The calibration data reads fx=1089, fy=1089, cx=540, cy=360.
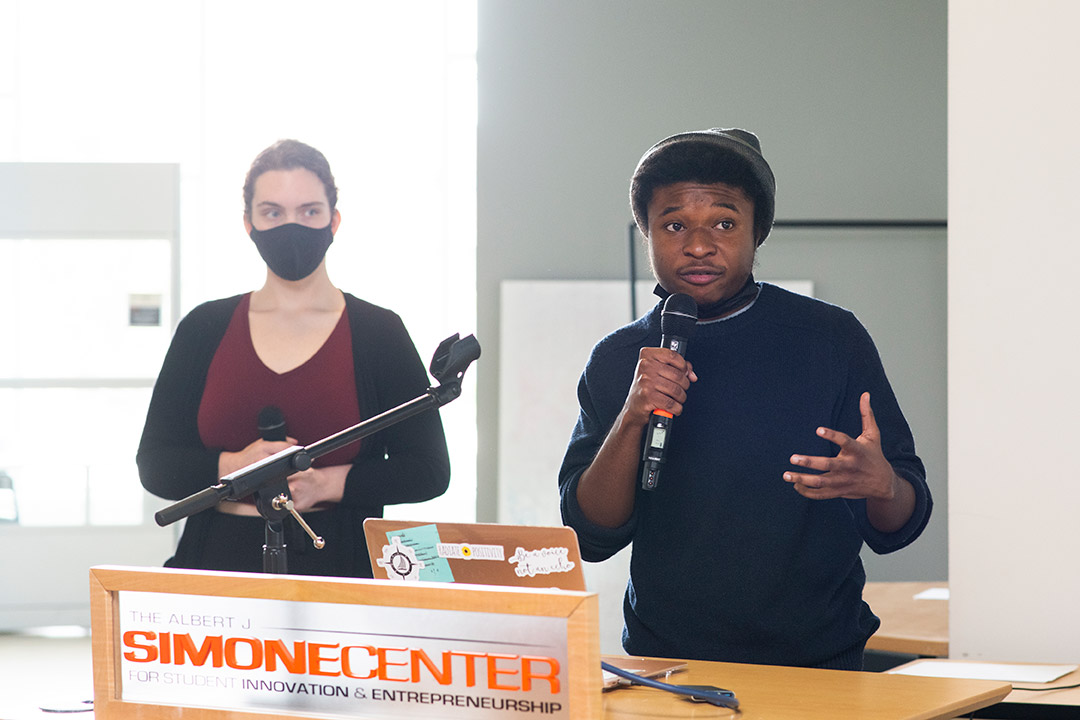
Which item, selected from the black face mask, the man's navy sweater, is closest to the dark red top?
the black face mask

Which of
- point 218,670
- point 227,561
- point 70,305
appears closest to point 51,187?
point 70,305

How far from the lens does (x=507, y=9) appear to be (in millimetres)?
5359

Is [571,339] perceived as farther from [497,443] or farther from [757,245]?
[757,245]

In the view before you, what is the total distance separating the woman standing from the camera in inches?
85.0

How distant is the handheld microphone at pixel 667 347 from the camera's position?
1.56m

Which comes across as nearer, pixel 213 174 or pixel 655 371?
pixel 655 371

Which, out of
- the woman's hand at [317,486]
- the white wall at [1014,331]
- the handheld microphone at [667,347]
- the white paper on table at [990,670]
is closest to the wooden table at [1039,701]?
the white paper on table at [990,670]

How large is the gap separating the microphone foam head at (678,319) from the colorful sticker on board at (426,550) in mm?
492

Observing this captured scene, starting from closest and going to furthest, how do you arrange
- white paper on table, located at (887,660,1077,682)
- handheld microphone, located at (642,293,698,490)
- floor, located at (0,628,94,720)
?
handheld microphone, located at (642,293,698,490), white paper on table, located at (887,660,1077,682), floor, located at (0,628,94,720)

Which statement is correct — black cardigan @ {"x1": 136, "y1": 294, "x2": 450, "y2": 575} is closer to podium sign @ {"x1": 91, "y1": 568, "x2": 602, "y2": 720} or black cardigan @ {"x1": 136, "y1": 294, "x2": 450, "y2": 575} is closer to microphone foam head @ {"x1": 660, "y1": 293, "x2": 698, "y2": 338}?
microphone foam head @ {"x1": 660, "y1": 293, "x2": 698, "y2": 338}

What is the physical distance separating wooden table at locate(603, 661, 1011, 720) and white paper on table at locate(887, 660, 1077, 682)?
1.94 feet

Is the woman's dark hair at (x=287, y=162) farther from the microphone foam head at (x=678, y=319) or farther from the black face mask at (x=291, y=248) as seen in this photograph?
the microphone foam head at (x=678, y=319)

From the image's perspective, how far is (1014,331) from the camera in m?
2.32

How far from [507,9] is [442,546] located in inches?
173
